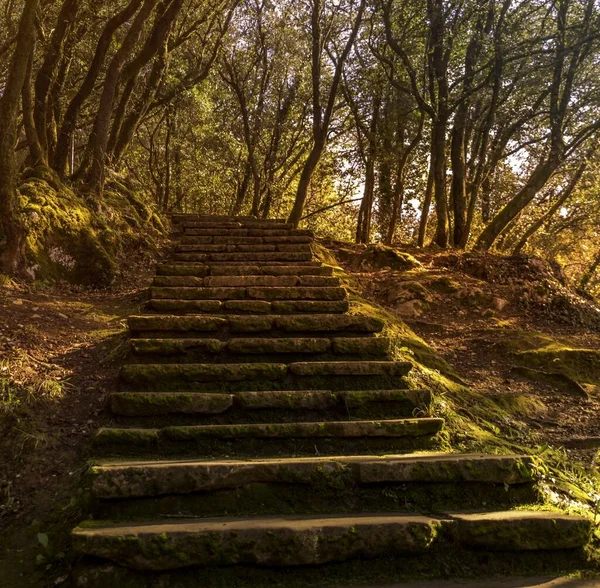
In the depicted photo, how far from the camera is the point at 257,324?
193 inches

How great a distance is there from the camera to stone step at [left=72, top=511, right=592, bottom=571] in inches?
91.4

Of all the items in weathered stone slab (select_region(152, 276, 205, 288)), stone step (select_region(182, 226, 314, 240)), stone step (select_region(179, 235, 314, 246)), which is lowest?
weathered stone slab (select_region(152, 276, 205, 288))

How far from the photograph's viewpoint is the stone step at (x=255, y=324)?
188 inches

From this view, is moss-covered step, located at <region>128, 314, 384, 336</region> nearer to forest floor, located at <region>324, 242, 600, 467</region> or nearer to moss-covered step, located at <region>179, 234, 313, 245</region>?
forest floor, located at <region>324, 242, 600, 467</region>

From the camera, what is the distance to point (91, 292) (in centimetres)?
689

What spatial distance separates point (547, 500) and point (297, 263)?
5050mm

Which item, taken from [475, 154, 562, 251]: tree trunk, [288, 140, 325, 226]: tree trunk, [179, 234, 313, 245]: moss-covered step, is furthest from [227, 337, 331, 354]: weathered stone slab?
[288, 140, 325, 226]: tree trunk

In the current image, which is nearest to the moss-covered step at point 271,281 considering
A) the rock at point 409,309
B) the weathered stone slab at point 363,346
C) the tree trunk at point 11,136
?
the weathered stone slab at point 363,346

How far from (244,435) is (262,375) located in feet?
2.63

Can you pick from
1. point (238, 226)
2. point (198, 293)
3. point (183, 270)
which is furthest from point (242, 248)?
point (198, 293)

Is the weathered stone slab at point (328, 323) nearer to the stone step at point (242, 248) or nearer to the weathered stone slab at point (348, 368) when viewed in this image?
the weathered stone slab at point (348, 368)

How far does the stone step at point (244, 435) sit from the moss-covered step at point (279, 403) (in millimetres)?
217

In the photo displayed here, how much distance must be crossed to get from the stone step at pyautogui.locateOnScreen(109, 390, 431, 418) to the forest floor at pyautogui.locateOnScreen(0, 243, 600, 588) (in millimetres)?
359

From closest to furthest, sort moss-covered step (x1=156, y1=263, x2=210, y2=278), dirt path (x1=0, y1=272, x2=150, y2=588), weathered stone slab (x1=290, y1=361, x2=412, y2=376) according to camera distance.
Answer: dirt path (x1=0, y1=272, x2=150, y2=588)
weathered stone slab (x1=290, y1=361, x2=412, y2=376)
moss-covered step (x1=156, y1=263, x2=210, y2=278)
